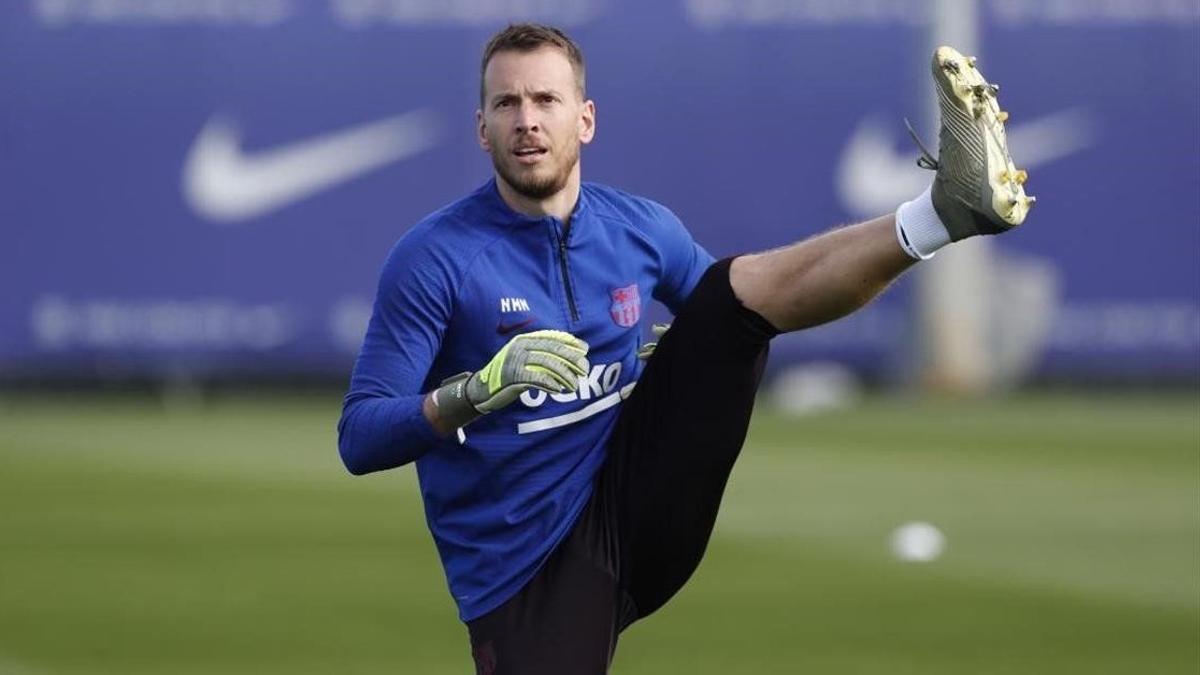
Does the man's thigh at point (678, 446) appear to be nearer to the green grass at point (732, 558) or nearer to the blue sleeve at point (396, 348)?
the blue sleeve at point (396, 348)

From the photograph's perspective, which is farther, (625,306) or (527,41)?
(625,306)

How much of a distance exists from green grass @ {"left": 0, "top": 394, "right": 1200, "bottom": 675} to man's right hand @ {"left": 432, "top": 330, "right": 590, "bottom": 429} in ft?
10.4

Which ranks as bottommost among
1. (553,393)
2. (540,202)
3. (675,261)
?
(553,393)

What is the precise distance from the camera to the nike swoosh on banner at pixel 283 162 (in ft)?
69.3

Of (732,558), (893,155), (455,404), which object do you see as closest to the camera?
(455,404)

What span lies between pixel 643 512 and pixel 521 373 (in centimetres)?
79

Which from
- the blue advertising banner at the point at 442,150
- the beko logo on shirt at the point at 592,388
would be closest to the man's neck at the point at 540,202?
the beko logo on shirt at the point at 592,388

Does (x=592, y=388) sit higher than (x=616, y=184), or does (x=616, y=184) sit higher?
(x=616, y=184)

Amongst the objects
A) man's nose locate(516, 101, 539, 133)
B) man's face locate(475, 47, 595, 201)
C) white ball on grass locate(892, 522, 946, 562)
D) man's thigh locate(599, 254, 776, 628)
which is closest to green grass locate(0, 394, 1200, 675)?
white ball on grass locate(892, 522, 946, 562)

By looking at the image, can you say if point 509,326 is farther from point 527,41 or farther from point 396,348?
point 527,41

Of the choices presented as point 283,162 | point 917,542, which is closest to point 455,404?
point 917,542

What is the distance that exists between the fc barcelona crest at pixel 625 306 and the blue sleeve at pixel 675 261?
0.17 m

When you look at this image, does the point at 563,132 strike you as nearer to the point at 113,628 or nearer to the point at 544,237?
the point at 544,237

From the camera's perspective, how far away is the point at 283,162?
21.2 m
